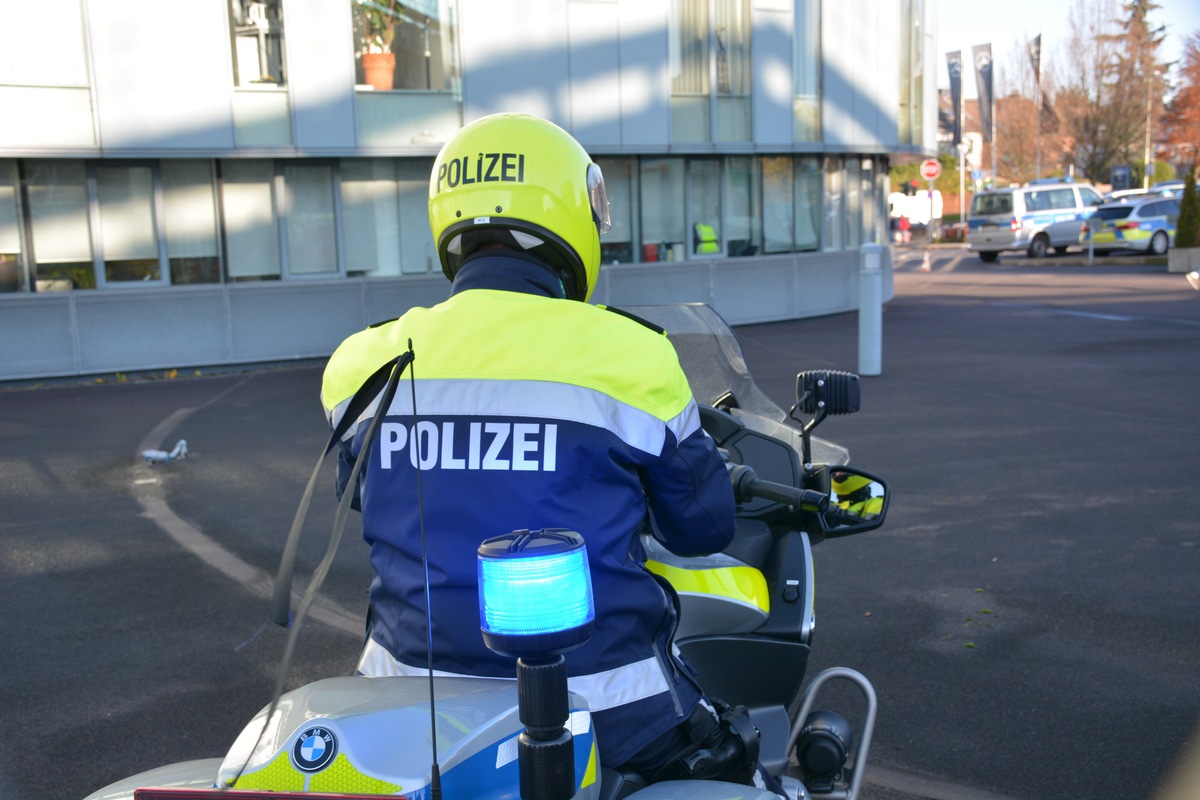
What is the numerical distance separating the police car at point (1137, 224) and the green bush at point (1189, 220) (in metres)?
5.46

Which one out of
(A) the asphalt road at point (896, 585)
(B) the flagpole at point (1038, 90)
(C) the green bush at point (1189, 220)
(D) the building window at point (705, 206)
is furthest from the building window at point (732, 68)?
(B) the flagpole at point (1038, 90)

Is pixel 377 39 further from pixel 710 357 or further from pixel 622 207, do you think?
pixel 710 357

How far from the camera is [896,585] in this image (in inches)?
228

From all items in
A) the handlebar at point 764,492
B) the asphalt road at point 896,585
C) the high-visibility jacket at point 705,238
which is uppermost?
the high-visibility jacket at point 705,238

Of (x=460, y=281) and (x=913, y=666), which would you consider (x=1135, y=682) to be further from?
(x=460, y=281)

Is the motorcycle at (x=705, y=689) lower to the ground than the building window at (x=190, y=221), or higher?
lower

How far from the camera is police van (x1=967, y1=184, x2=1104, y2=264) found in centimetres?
3678

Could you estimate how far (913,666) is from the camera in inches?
187

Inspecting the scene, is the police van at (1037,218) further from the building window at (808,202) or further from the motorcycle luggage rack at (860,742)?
the motorcycle luggage rack at (860,742)

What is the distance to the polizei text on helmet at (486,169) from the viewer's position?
249 centimetres

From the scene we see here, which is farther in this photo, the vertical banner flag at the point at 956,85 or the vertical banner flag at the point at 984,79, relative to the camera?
the vertical banner flag at the point at 984,79

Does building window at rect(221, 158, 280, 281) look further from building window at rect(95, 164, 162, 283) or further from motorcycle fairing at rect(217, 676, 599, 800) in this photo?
motorcycle fairing at rect(217, 676, 599, 800)

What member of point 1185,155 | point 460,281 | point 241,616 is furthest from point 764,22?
point 1185,155

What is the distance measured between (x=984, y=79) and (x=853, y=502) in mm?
44839
